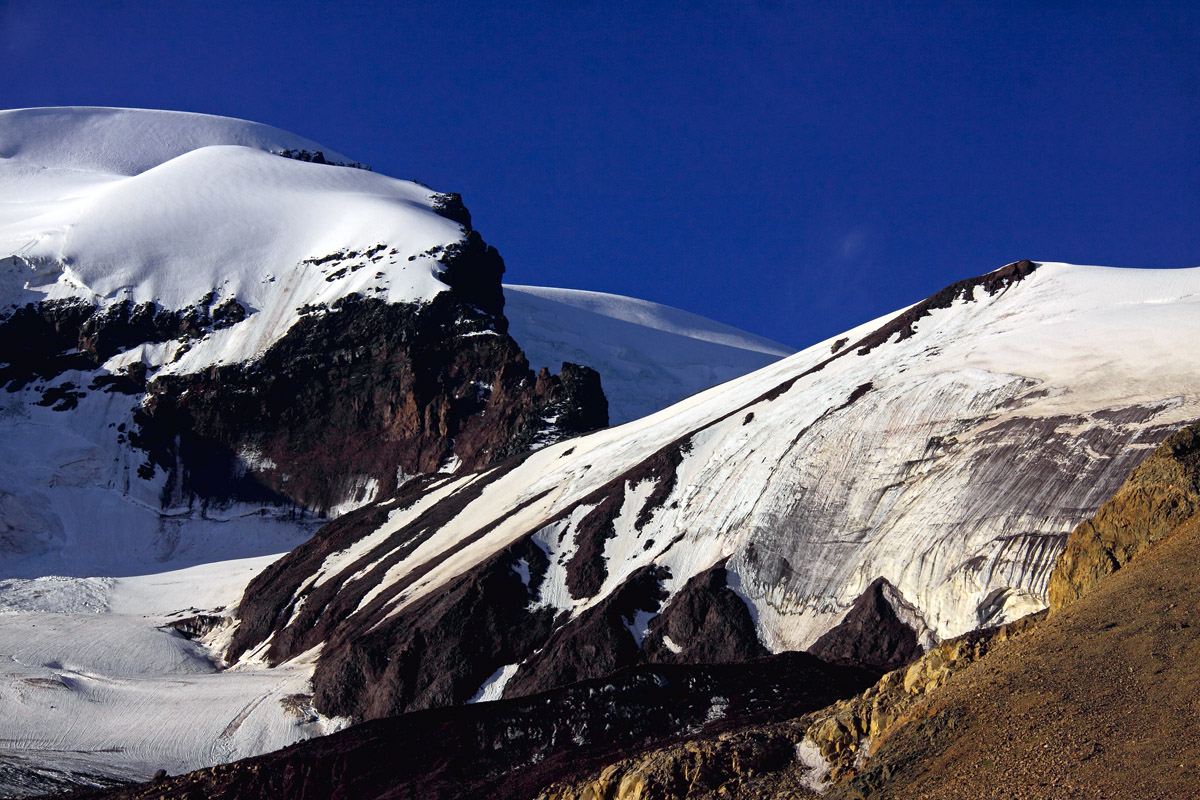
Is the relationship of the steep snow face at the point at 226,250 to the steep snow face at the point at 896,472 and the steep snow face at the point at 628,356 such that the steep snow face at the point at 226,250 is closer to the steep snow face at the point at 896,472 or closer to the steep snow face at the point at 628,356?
the steep snow face at the point at 628,356

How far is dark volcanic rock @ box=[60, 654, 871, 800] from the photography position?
40406mm

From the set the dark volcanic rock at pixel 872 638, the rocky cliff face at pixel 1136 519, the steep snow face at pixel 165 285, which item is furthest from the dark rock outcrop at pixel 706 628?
the steep snow face at pixel 165 285

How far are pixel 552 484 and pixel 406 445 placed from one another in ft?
A: 159

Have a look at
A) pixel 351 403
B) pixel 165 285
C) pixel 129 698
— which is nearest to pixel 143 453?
pixel 351 403

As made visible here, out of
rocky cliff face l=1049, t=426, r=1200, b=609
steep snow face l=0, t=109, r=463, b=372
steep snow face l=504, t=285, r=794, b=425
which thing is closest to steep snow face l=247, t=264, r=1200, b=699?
rocky cliff face l=1049, t=426, r=1200, b=609

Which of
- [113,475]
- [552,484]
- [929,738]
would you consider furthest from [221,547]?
[929,738]

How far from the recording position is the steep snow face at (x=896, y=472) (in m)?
50.3

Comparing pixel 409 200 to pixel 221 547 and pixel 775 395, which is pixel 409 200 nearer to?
pixel 221 547

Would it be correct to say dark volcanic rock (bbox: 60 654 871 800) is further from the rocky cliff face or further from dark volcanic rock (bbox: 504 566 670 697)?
the rocky cliff face

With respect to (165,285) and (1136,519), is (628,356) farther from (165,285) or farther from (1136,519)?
(1136,519)

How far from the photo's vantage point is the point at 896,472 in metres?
58.2

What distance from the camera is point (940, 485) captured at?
181ft

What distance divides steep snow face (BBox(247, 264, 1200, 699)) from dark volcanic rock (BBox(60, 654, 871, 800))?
28.0 feet

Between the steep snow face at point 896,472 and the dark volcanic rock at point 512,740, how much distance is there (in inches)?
336
